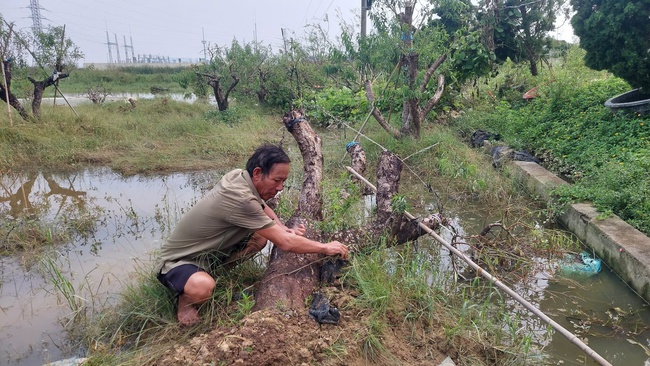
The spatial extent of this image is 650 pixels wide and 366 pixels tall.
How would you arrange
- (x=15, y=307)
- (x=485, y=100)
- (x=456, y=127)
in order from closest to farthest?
(x=15, y=307)
(x=456, y=127)
(x=485, y=100)

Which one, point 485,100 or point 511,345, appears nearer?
point 511,345

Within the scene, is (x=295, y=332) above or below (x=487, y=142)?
below

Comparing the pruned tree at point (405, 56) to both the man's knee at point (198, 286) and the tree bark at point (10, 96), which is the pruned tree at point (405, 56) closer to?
the man's knee at point (198, 286)

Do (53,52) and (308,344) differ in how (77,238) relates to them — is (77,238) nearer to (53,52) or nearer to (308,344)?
(308,344)

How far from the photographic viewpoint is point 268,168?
8.60ft

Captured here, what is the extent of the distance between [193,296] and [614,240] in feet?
11.0

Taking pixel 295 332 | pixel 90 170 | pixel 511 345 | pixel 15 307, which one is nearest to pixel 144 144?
pixel 90 170

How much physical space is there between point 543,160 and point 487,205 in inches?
Answer: 92.8

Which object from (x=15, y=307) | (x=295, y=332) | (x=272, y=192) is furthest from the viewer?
(x=15, y=307)

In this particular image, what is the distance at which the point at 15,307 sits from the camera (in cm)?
323

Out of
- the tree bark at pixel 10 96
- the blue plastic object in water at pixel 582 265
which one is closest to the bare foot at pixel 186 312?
the blue plastic object in water at pixel 582 265

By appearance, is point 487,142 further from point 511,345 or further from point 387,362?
point 387,362

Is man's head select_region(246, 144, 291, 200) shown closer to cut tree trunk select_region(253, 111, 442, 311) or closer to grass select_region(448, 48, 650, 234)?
cut tree trunk select_region(253, 111, 442, 311)

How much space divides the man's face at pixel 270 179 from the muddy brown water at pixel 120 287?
145 centimetres
